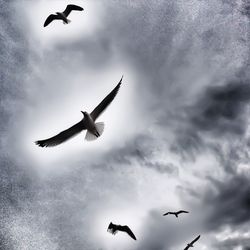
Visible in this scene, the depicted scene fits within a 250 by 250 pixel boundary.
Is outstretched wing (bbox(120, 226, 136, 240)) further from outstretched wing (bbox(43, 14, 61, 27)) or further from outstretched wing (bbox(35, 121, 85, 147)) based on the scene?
outstretched wing (bbox(43, 14, 61, 27))

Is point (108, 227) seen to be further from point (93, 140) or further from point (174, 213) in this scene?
point (174, 213)

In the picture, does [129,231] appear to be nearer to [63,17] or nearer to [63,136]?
[63,136]

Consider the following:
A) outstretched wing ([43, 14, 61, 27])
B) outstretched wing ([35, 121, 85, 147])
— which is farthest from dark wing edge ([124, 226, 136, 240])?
outstretched wing ([43, 14, 61, 27])

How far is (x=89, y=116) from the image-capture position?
15852 millimetres

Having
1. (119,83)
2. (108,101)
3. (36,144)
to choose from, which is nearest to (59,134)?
(36,144)

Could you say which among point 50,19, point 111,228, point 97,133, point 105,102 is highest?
point 50,19

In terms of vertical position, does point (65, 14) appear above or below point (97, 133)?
above

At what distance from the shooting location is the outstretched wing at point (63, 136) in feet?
49.9

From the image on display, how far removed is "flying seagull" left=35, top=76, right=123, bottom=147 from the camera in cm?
1573

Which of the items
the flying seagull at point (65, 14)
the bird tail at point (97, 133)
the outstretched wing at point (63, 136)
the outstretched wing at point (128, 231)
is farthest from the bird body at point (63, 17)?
the outstretched wing at point (128, 231)

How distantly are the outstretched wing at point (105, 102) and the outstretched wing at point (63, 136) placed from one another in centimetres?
87

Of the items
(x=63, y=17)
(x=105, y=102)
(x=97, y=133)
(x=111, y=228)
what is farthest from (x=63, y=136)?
(x=63, y=17)

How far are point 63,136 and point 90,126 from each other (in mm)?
1461

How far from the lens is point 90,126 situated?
16062mm
